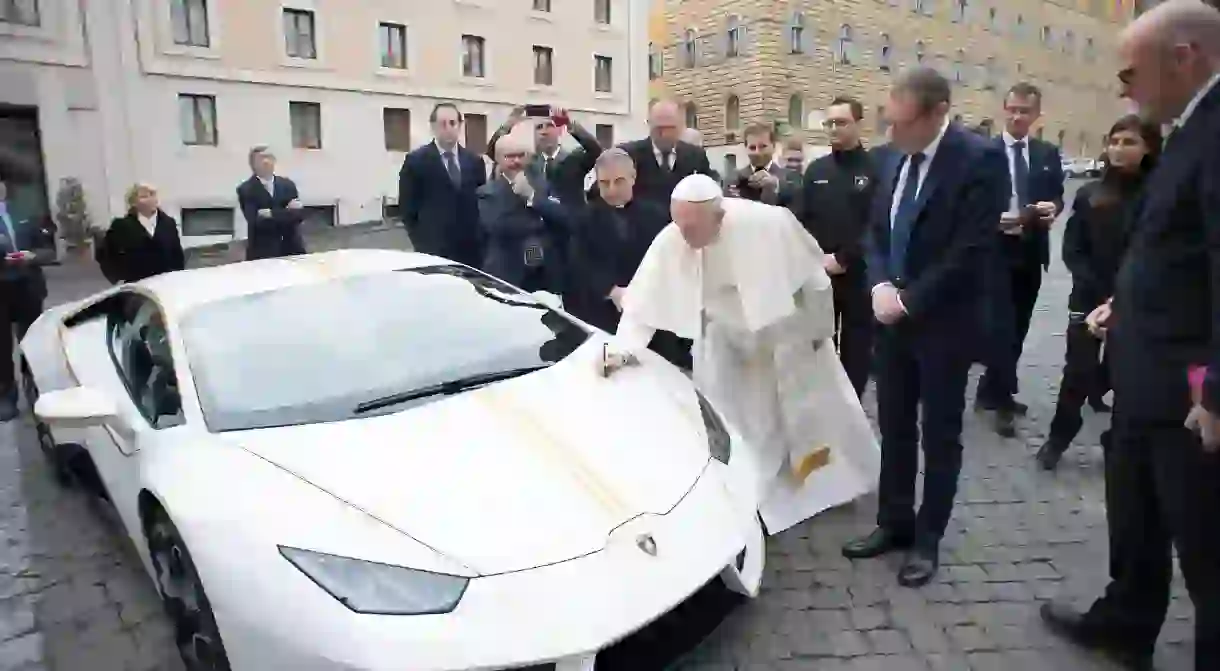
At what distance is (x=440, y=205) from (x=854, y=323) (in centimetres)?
302

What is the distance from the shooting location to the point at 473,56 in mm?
24672

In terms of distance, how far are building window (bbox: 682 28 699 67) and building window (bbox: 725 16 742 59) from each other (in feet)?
6.02

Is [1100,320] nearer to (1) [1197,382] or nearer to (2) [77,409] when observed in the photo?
(1) [1197,382]

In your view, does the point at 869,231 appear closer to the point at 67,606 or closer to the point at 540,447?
the point at 540,447

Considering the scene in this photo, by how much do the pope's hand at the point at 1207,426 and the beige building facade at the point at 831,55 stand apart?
26701 mm

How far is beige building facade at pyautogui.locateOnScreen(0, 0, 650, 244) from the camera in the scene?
17.5 meters

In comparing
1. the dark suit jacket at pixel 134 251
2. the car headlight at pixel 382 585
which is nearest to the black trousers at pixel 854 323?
the car headlight at pixel 382 585

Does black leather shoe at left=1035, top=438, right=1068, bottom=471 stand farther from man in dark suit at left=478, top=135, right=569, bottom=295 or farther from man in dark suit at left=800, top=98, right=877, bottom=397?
man in dark suit at left=478, top=135, right=569, bottom=295

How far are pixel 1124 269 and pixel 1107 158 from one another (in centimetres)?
200

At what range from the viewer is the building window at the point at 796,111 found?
109 ft

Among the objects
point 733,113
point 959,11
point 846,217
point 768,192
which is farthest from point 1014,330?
point 959,11

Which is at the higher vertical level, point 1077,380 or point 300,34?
point 300,34

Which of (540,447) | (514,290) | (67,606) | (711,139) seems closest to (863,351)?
(514,290)

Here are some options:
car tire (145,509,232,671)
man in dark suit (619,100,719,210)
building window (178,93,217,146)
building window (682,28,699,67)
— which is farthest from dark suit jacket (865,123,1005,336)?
building window (682,28,699,67)
